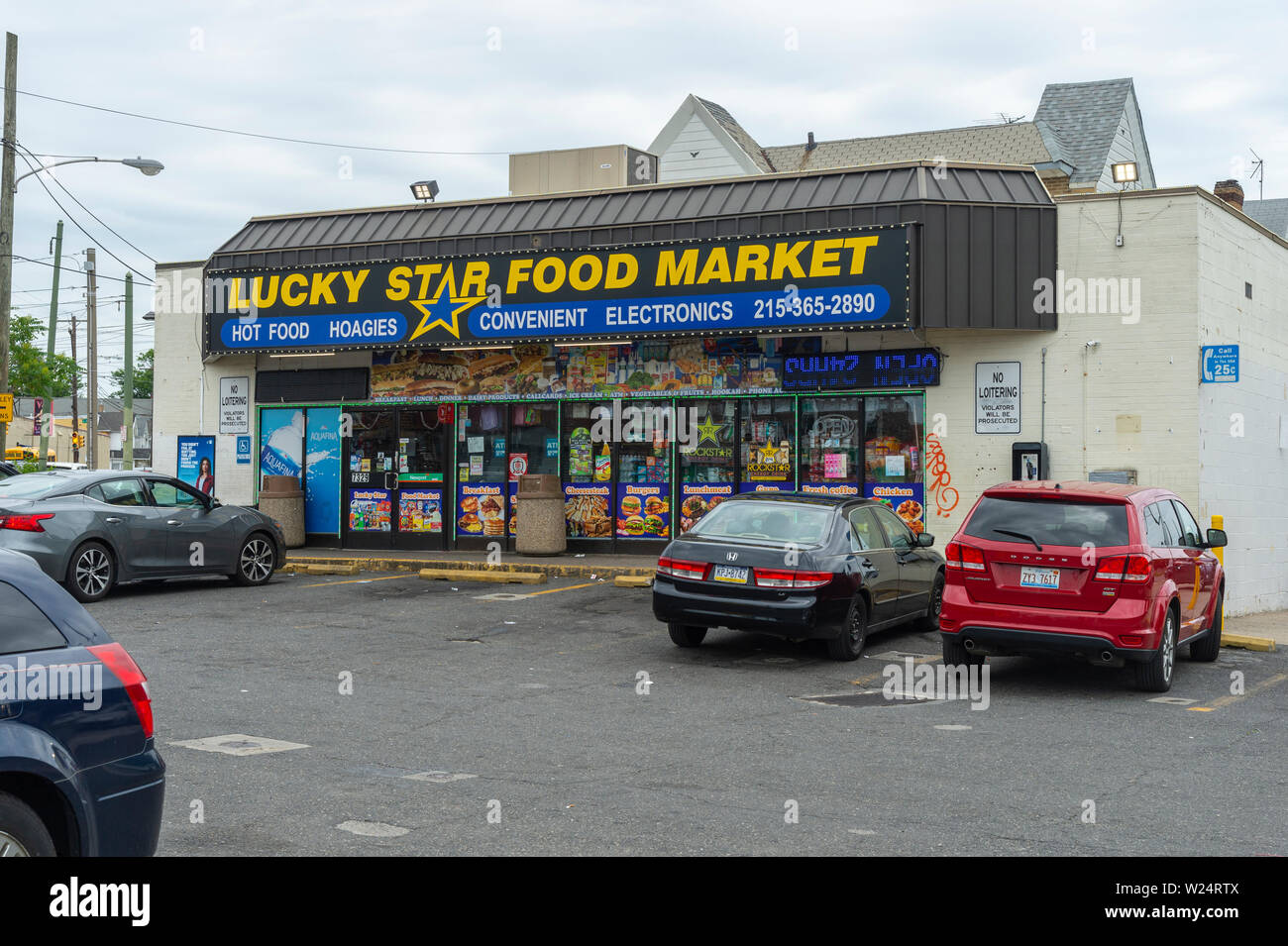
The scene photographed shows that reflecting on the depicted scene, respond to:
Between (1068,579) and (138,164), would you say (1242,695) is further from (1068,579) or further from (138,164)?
(138,164)

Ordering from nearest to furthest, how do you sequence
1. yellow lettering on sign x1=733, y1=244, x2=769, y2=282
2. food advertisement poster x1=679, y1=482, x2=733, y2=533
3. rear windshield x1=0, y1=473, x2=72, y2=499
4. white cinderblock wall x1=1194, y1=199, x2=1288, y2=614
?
rear windshield x1=0, y1=473, x2=72, y2=499 < white cinderblock wall x1=1194, y1=199, x2=1288, y2=614 < yellow lettering on sign x1=733, y1=244, x2=769, y2=282 < food advertisement poster x1=679, y1=482, x2=733, y2=533

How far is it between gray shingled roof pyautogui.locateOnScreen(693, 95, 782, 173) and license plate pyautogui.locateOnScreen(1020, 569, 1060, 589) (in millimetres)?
26926

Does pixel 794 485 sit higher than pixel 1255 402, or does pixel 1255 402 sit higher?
pixel 1255 402

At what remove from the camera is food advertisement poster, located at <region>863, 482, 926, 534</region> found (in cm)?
1825

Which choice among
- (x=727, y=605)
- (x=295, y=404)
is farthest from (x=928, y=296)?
(x=295, y=404)

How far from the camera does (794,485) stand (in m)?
19.0

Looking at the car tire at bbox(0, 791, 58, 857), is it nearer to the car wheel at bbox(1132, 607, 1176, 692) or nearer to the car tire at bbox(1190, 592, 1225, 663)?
the car wheel at bbox(1132, 607, 1176, 692)

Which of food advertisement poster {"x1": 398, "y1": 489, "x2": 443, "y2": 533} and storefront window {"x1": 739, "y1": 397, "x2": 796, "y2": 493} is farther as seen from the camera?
food advertisement poster {"x1": 398, "y1": 489, "x2": 443, "y2": 533}

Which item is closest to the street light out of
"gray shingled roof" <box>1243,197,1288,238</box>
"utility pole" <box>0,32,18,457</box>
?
"utility pole" <box>0,32,18,457</box>

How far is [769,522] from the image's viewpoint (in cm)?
1218

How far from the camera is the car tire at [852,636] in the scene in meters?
11.8

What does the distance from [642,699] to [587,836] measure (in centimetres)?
395

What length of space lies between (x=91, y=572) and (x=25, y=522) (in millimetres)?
974
